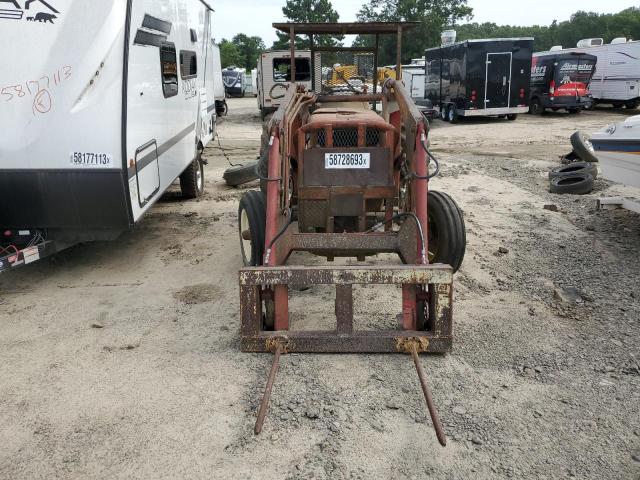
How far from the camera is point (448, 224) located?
4.97 metres

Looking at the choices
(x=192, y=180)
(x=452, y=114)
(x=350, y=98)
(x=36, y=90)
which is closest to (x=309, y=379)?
(x=36, y=90)

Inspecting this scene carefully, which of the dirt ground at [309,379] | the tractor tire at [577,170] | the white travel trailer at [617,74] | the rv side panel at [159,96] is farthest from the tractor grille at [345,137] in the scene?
the white travel trailer at [617,74]

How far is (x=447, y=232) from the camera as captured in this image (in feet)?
16.3

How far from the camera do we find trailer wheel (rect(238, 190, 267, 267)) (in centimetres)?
516

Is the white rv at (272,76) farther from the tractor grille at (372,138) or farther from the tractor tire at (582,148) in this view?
the tractor grille at (372,138)

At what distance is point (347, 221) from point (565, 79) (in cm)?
A: 1909

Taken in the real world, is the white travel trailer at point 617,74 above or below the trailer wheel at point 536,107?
above

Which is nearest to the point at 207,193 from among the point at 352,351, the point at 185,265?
the point at 185,265

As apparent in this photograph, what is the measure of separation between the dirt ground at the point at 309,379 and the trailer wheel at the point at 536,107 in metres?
17.2

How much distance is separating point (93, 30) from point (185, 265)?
2486 millimetres

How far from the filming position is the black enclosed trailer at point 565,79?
20797mm

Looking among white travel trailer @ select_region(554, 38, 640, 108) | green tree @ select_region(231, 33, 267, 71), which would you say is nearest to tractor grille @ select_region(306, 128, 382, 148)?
white travel trailer @ select_region(554, 38, 640, 108)

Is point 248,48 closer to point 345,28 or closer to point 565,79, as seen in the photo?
point 565,79

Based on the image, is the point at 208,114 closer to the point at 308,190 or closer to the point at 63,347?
the point at 308,190
